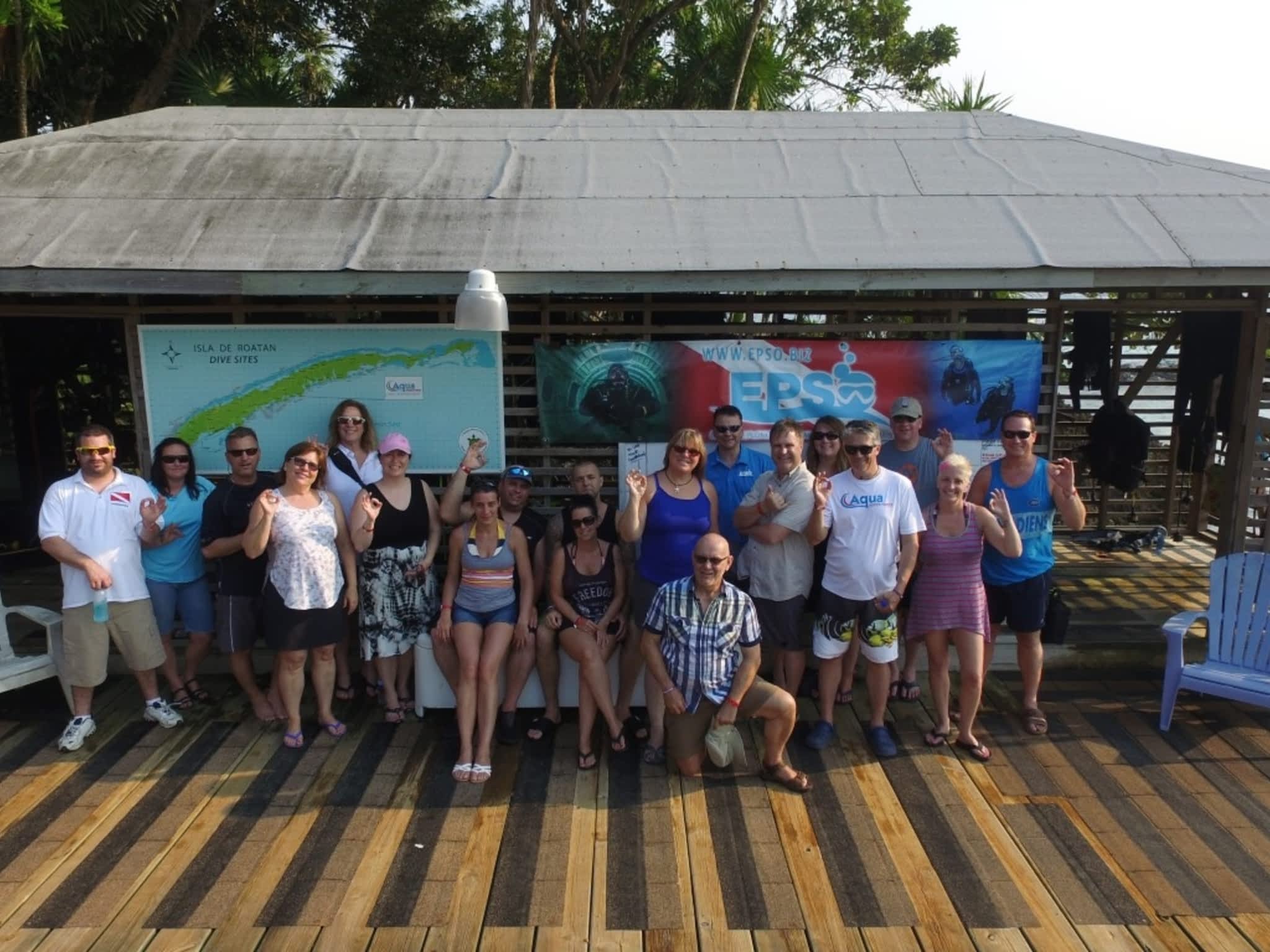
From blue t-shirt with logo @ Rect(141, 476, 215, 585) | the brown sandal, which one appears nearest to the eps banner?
the brown sandal

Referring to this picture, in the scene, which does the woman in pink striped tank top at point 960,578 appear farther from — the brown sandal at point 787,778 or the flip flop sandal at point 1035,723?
the brown sandal at point 787,778

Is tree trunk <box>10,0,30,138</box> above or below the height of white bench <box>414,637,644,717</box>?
above

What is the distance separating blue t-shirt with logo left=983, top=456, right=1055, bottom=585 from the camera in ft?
14.5

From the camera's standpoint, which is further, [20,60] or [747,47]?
[747,47]

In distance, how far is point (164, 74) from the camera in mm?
11438

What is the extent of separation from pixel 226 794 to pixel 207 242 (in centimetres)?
305

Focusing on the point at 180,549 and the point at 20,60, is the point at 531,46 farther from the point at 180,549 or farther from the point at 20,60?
the point at 180,549

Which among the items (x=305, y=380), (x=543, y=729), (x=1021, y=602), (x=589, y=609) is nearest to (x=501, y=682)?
(x=543, y=729)

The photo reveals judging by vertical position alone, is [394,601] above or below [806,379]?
below

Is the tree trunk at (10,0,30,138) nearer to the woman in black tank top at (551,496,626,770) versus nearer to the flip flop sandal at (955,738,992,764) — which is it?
the woman in black tank top at (551,496,626,770)

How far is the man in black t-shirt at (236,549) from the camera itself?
14.6 feet

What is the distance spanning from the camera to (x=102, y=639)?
175 inches

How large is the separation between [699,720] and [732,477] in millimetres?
1316

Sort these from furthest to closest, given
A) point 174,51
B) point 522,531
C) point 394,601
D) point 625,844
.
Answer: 1. point 174,51
2. point 394,601
3. point 522,531
4. point 625,844
